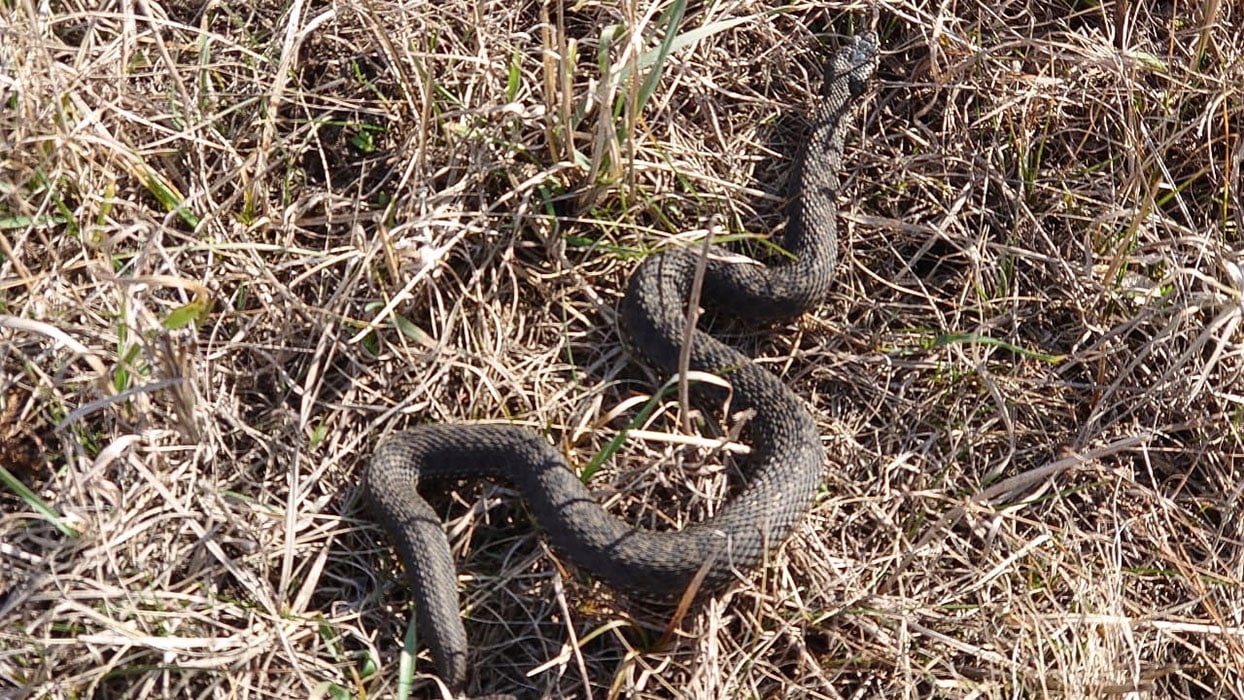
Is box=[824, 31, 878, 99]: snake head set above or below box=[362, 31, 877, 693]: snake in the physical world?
above

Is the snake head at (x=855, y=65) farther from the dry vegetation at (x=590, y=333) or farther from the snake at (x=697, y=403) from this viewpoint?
the snake at (x=697, y=403)

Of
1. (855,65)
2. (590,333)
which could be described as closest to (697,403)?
(590,333)

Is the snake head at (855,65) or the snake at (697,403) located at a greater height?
the snake head at (855,65)

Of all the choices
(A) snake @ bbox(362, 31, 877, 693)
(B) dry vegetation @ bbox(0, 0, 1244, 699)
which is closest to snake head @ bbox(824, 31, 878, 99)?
(B) dry vegetation @ bbox(0, 0, 1244, 699)

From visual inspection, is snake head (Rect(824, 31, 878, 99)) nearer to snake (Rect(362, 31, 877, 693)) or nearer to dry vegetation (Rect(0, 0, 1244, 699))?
dry vegetation (Rect(0, 0, 1244, 699))

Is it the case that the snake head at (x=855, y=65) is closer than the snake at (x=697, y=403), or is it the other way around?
the snake at (x=697, y=403)

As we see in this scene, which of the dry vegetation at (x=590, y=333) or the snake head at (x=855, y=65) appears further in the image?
the snake head at (x=855, y=65)

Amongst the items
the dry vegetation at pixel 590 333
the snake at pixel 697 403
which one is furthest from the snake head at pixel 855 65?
the snake at pixel 697 403
